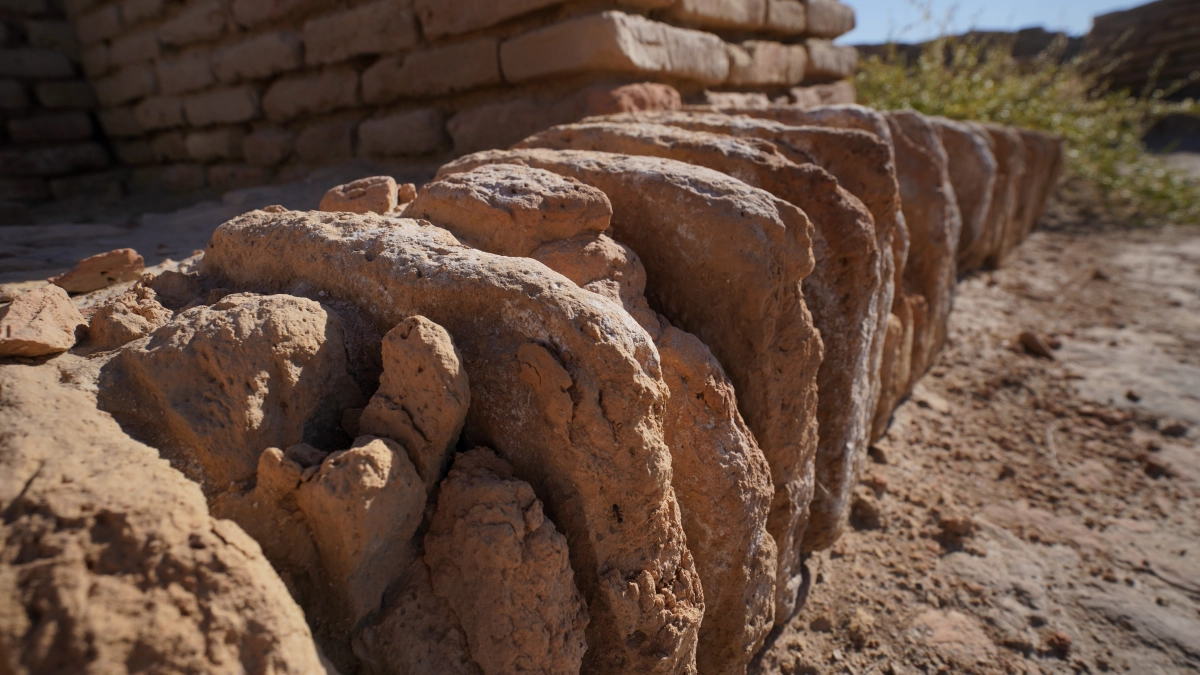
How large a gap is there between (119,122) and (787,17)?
5228 mm

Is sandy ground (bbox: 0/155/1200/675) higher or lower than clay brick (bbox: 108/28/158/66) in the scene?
lower

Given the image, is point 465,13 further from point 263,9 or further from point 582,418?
point 582,418

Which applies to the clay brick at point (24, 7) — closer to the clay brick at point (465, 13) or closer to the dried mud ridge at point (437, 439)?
the clay brick at point (465, 13)

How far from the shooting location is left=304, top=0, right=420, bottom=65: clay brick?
368 cm

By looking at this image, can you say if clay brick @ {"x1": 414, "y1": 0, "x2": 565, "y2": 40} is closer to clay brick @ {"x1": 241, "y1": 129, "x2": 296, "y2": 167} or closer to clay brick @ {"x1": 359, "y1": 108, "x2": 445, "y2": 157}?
clay brick @ {"x1": 359, "y1": 108, "x2": 445, "y2": 157}

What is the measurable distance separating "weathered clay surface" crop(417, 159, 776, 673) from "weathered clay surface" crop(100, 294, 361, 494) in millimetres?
454

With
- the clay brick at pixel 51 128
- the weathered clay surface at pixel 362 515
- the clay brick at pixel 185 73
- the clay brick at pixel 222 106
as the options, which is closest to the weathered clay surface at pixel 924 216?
the weathered clay surface at pixel 362 515

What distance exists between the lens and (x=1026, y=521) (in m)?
2.42

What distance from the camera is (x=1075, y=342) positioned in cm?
400

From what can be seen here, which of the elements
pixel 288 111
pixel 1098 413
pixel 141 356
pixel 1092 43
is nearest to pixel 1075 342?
pixel 1098 413

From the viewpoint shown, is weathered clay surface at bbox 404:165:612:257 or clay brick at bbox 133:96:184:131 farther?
clay brick at bbox 133:96:184:131

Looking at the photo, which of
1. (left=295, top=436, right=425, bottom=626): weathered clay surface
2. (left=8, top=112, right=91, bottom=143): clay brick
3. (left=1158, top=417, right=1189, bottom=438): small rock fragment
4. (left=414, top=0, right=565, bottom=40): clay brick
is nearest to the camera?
(left=295, top=436, right=425, bottom=626): weathered clay surface

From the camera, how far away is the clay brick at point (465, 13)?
3.20 meters

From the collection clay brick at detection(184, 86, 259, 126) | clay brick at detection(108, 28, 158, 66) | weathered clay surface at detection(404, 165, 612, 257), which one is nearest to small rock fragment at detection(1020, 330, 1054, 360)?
weathered clay surface at detection(404, 165, 612, 257)
